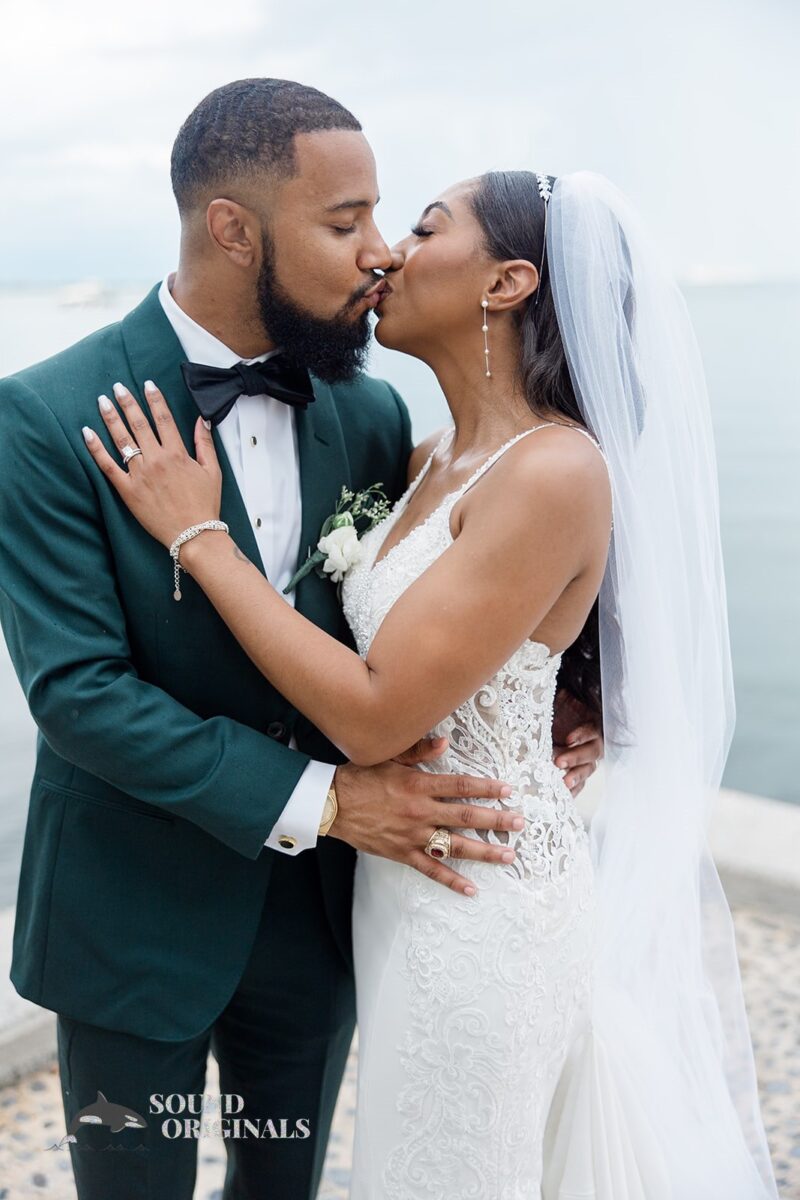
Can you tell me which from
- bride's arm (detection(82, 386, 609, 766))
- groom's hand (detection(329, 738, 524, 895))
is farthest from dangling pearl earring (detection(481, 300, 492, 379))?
groom's hand (detection(329, 738, 524, 895))

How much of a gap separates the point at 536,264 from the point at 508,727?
0.77 metres

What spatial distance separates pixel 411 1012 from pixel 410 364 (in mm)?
6983

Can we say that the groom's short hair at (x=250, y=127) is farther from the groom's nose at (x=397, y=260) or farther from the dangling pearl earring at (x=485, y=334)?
the dangling pearl earring at (x=485, y=334)

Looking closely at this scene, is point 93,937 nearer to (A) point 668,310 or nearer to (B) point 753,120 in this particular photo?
(A) point 668,310

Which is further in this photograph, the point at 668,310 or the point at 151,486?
the point at 668,310

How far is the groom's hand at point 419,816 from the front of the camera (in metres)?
1.89

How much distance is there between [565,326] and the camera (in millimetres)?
1950

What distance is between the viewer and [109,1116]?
201 centimetres

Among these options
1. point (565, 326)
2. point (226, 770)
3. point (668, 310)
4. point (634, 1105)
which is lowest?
point (634, 1105)

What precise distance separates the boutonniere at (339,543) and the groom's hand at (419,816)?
35 cm

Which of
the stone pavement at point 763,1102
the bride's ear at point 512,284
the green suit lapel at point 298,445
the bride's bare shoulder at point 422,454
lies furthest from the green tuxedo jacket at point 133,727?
the stone pavement at point 763,1102

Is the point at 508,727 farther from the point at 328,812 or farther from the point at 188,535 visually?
the point at 188,535

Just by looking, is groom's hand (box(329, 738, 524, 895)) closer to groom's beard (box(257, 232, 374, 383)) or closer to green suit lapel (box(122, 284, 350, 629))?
green suit lapel (box(122, 284, 350, 629))

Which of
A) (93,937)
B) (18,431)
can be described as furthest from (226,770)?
(18,431)
